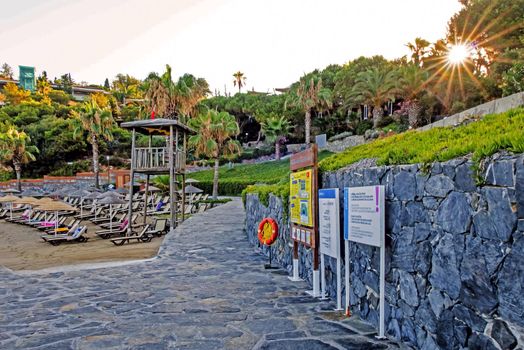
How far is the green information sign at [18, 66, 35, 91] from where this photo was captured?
82.3 meters

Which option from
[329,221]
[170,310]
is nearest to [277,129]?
[329,221]

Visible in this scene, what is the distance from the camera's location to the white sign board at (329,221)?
5.23m

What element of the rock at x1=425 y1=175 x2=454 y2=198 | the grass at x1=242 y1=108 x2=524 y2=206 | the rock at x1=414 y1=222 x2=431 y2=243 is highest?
the grass at x1=242 y1=108 x2=524 y2=206

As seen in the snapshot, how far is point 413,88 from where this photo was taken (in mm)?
33844

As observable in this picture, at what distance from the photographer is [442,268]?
11.0 feet

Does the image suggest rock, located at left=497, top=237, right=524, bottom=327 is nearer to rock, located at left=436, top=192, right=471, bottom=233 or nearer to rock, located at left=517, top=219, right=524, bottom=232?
rock, located at left=517, top=219, right=524, bottom=232

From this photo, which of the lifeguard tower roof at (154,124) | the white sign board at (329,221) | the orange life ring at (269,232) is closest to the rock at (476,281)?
the white sign board at (329,221)

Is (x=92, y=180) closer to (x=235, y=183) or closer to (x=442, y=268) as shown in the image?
(x=235, y=183)

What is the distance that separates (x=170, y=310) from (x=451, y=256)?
3736 mm

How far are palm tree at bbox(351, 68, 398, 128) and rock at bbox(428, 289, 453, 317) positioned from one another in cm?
3413

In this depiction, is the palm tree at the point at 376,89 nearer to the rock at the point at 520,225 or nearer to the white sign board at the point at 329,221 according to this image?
the white sign board at the point at 329,221

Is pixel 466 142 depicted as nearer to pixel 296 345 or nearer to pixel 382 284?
pixel 382 284

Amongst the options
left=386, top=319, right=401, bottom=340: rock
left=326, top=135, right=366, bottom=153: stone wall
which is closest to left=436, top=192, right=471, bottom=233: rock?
left=386, top=319, right=401, bottom=340: rock

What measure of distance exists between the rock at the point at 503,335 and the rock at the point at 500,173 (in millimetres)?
918
